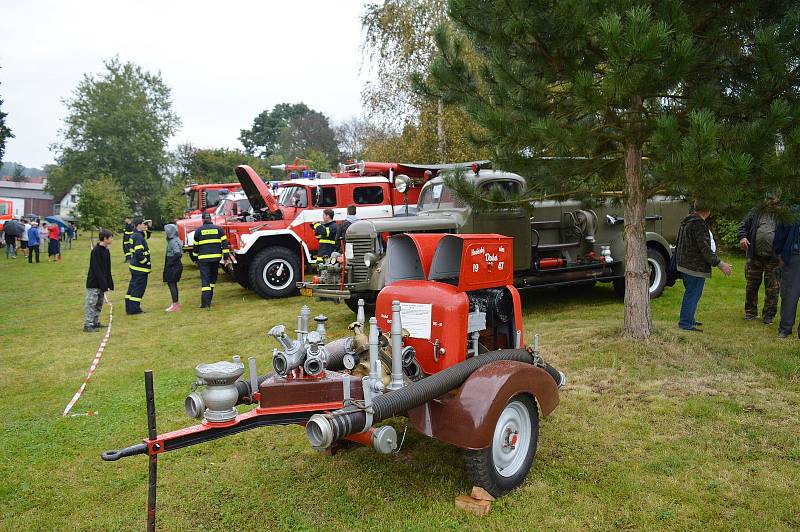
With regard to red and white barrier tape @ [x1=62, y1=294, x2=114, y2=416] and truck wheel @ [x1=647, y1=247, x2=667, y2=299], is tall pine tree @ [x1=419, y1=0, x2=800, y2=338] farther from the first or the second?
red and white barrier tape @ [x1=62, y1=294, x2=114, y2=416]

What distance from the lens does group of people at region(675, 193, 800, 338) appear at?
23.0ft

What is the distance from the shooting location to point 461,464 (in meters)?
4.09

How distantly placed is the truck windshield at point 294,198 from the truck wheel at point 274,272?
124 centimetres

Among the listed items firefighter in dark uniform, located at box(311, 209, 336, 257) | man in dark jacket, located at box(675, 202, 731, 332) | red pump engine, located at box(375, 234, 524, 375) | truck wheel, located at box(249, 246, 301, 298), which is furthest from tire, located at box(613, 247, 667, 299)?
red pump engine, located at box(375, 234, 524, 375)

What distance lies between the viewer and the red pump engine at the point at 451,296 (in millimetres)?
3873

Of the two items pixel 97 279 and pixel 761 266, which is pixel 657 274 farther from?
pixel 97 279

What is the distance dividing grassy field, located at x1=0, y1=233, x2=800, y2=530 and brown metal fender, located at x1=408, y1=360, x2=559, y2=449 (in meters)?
0.45

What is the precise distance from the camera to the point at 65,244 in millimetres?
29891

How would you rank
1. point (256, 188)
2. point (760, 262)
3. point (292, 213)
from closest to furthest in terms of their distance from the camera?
point (760, 262), point (292, 213), point (256, 188)

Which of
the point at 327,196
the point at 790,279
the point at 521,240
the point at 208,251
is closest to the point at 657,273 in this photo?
the point at 521,240

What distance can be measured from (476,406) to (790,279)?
18.0 feet

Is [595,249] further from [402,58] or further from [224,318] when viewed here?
[402,58]

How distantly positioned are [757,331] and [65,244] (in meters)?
30.9

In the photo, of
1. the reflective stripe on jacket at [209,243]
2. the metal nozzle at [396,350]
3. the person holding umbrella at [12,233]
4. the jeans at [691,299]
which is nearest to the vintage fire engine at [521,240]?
the jeans at [691,299]
